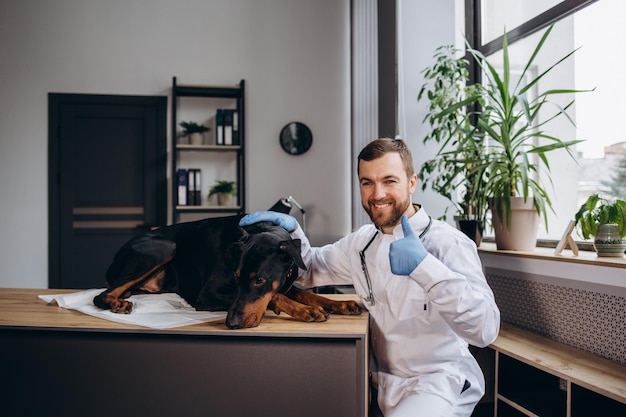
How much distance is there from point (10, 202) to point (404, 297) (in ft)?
14.1

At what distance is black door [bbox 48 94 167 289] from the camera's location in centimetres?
443

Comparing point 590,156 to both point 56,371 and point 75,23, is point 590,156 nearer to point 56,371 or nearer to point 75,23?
point 56,371

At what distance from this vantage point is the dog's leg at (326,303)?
146cm

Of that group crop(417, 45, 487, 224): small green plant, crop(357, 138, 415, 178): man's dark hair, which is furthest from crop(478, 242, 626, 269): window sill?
crop(357, 138, 415, 178): man's dark hair

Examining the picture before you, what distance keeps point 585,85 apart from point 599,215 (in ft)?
2.76

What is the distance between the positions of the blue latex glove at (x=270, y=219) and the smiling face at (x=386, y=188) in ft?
0.97

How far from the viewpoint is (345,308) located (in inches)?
57.5

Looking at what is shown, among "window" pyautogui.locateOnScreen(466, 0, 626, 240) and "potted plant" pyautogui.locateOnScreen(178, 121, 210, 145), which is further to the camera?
"potted plant" pyautogui.locateOnScreen(178, 121, 210, 145)

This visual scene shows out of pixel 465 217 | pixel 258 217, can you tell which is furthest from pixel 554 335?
pixel 258 217

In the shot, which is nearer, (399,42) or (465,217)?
(465,217)

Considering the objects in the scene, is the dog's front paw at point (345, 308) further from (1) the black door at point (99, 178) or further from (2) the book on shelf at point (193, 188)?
(1) the black door at point (99, 178)

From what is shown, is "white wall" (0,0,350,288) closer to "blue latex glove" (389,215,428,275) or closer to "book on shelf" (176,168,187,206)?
"book on shelf" (176,168,187,206)

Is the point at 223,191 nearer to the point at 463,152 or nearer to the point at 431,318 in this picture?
the point at 463,152

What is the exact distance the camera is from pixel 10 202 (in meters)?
4.45
